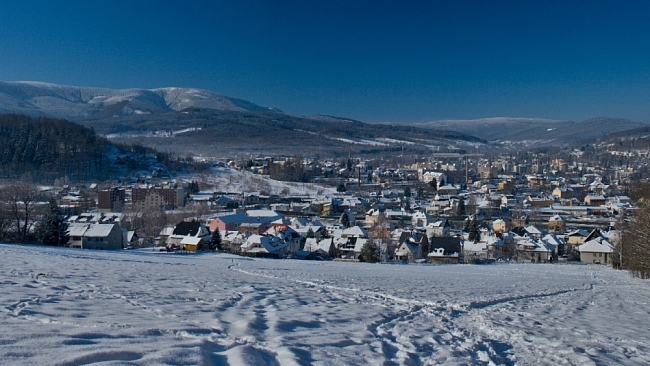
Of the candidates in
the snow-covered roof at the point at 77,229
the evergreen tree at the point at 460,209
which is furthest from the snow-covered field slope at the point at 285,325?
the evergreen tree at the point at 460,209

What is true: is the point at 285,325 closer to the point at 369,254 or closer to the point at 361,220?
the point at 369,254

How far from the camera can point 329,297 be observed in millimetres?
4953

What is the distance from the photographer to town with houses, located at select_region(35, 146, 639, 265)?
20.8m

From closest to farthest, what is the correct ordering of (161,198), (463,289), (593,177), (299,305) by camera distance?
(299,305) < (463,289) < (161,198) < (593,177)

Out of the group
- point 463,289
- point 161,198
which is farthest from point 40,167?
point 463,289

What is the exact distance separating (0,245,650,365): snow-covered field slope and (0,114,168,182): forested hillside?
156 ft

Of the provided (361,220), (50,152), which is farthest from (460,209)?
(50,152)

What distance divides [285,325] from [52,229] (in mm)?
15624

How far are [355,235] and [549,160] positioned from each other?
8935 cm

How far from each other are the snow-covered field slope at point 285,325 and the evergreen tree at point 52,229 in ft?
37.8

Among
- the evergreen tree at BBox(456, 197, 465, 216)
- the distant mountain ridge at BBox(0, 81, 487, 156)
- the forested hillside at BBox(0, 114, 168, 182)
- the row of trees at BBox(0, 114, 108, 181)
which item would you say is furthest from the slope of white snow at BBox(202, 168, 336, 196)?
the distant mountain ridge at BBox(0, 81, 487, 156)

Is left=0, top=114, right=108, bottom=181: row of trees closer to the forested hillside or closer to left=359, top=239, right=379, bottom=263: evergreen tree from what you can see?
A: the forested hillside

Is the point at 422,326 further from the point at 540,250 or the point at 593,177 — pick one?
the point at 593,177

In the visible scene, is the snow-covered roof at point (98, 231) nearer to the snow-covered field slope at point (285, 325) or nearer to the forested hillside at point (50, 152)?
the snow-covered field slope at point (285, 325)
